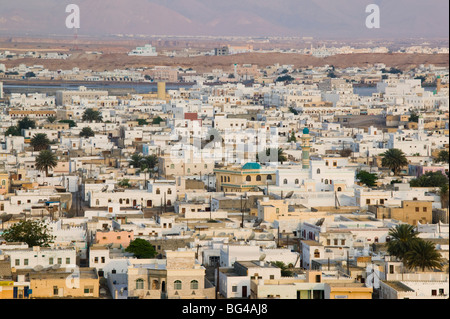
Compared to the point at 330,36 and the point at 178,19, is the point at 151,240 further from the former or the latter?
the point at 330,36

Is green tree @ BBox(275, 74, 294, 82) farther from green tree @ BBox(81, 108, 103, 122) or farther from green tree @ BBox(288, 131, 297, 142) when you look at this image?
green tree @ BBox(288, 131, 297, 142)

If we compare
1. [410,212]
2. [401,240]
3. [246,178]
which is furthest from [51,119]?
[401,240]

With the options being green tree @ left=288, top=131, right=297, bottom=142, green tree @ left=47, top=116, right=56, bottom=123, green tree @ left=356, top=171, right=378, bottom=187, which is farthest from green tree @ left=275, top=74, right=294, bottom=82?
green tree @ left=356, top=171, right=378, bottom=187

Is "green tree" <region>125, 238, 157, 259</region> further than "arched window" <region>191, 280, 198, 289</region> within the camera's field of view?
Yes
